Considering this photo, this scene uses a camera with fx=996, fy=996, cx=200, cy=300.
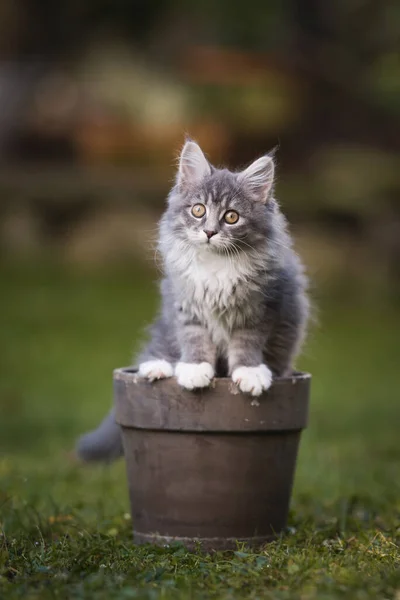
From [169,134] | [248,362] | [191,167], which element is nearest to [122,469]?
[248,362]

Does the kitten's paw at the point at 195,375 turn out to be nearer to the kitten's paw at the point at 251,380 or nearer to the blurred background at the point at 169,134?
the kitten's paw at the point at 251,380

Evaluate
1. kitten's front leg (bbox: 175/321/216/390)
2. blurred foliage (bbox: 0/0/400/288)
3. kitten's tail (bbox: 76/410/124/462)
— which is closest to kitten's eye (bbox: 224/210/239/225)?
kitten's front leg (bbox: 175/321/216/390)

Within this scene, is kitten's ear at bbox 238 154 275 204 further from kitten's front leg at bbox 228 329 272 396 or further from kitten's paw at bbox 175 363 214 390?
kitten's paw at bbox 175 363 214 390

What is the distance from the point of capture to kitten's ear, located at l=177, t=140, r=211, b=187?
3.81 meters

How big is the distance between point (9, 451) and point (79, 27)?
900 cm

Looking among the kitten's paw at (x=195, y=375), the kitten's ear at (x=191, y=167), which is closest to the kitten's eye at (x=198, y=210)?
the kitten's ear at (x=191, y=167)

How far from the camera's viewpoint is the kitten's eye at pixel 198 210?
12.2ft

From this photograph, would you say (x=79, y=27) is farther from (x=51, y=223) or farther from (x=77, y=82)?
(x=51, y=223)

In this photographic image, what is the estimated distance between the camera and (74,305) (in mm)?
10969

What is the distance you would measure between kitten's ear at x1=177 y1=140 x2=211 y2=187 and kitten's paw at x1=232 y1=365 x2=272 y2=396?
30.0 inches

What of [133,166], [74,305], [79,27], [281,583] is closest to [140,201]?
[133,166]

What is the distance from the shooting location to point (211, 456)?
3.69m

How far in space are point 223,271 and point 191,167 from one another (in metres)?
0.45

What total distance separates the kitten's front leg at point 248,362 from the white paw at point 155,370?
0.77 ft
